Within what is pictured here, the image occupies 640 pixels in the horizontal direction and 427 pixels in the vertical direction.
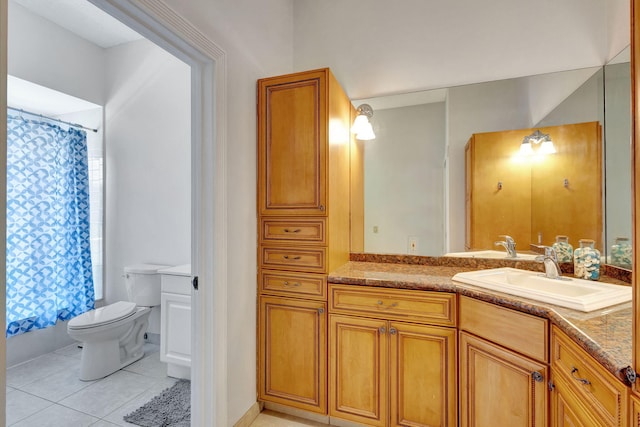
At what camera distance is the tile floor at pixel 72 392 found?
181cm

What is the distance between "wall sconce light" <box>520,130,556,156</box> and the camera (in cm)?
180

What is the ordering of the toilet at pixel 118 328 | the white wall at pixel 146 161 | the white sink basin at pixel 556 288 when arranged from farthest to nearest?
the white wall at pixel 146 161, the toilet at pixel 118 328, the white sink basin at pixel 556 288

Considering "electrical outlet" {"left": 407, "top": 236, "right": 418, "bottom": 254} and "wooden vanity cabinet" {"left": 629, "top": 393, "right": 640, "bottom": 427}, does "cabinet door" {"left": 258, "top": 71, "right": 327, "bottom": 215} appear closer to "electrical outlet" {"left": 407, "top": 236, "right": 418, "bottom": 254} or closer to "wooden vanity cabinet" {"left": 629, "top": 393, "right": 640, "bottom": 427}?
"electrical outlet" {"left": 407, "top": 236, "right": 418, "bottom": 254}

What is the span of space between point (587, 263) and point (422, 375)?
1056mm

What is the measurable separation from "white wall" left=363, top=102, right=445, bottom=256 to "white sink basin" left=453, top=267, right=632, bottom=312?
46cm

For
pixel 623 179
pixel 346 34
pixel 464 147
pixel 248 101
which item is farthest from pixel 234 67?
pixel 623 179

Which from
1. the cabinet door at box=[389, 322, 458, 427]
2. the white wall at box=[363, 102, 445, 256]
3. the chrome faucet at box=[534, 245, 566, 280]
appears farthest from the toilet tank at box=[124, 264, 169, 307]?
the chrome faucet at box=[534, 245, 566, 280]

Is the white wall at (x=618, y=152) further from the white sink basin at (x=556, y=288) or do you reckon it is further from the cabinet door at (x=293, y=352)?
the cabinet door at (x=293, y=352)

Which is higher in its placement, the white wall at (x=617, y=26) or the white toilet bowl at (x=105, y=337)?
the white wall at (x=617, y=26)

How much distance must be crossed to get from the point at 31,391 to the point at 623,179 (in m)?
3.94

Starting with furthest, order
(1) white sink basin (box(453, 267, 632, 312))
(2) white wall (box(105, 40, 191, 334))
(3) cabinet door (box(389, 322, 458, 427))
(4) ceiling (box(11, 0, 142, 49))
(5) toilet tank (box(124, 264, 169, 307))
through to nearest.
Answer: (2) white wall (box(105, 40, 191, 334)) < (5) toilet tank (box(124, 264, 169, 307)) < (4) ceiling (box(11, 0, 142, 49)) < (3) cabinet door (box(389, 322, 458, 427)) < (1) white sink basin (box(453, 267, 632, 312))

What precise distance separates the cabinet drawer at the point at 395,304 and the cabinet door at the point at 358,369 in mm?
60

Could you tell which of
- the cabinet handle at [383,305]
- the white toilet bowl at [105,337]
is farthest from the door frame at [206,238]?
the white toilet bowl at [105,337]

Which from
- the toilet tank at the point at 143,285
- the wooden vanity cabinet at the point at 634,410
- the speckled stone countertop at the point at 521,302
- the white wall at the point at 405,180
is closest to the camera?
the wooden vanity cabinet at the point at 634,410
